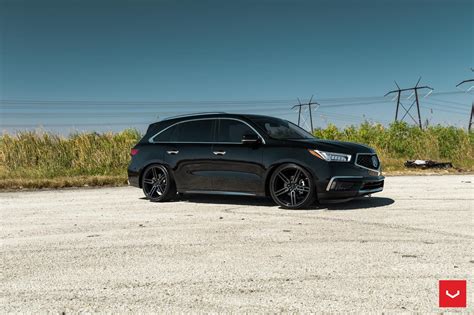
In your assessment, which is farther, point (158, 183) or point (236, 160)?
point (158, 183)

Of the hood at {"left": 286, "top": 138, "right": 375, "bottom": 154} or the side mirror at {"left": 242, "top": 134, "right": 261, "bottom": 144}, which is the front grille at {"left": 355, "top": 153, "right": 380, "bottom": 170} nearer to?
the hood at {"left": 286, "top": 138, "right": 375, "bottom": 154}

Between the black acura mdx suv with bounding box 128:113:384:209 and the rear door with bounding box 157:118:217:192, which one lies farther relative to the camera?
the rear door with bounding box 157:118:217:192

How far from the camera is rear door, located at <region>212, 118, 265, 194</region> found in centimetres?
873

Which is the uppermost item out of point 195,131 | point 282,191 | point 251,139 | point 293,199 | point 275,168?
point 195,131

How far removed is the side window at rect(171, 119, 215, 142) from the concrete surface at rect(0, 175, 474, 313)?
4.53 ft

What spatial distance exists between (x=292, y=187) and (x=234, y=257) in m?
3.67

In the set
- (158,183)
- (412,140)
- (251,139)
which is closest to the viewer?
(251,139)

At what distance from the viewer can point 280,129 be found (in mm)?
9336

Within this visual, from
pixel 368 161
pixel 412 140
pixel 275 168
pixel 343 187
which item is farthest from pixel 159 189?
pixel 412 140

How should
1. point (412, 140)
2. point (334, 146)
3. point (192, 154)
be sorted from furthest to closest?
point (412, 140), point (192, 154), point (334, 146)

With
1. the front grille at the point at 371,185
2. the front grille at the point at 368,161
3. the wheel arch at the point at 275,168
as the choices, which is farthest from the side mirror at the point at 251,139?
the front grille at the point at 371,185

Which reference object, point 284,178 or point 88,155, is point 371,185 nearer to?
point 284,178

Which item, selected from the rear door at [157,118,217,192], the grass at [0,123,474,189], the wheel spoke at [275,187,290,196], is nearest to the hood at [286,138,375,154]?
the wheel spoke at [275,187,290,196]

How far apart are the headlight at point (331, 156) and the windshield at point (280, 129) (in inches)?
37.1
